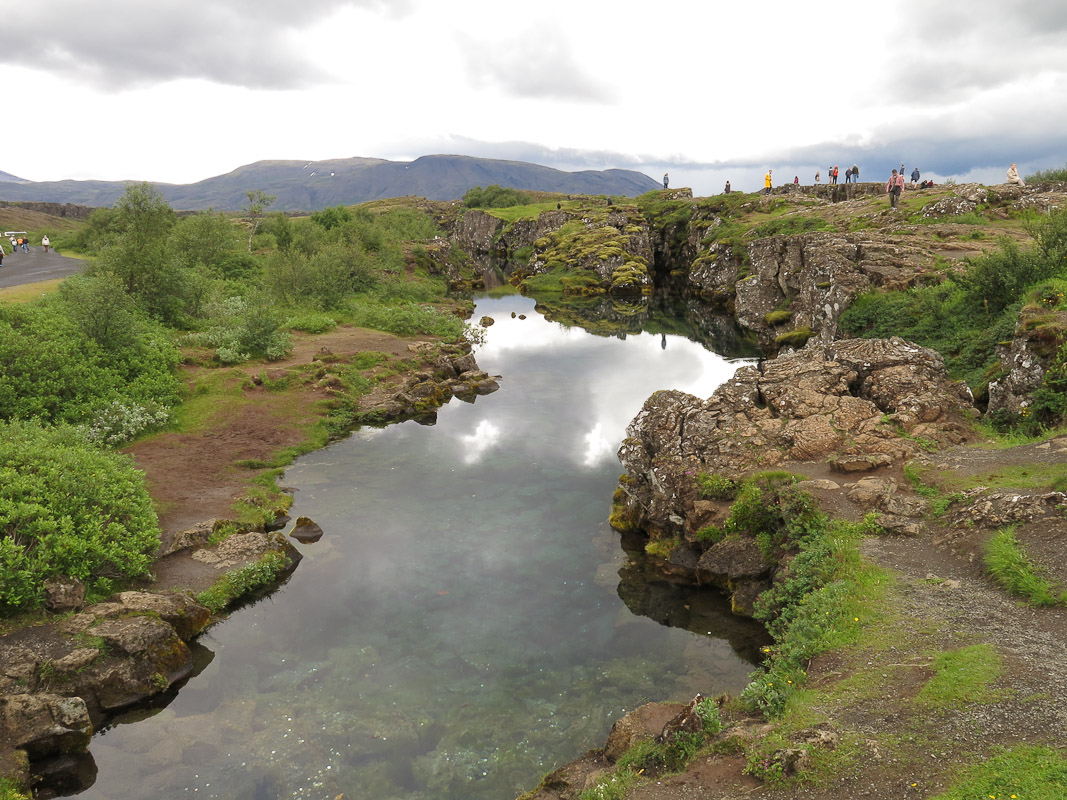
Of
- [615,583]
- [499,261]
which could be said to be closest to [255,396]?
[615,583]

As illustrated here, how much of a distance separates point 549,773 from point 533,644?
19.3 ft

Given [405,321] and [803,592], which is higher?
[405,321]

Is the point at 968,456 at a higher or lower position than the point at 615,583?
higher

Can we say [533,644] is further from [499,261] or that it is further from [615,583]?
[499,261]

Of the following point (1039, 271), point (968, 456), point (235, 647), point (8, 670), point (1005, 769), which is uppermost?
point (1039, 271)

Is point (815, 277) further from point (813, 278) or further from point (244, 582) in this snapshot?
point (244, 582)

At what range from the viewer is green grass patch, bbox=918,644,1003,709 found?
11.4 meters

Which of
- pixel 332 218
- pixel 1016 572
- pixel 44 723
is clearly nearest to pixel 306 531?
pixel 44 723

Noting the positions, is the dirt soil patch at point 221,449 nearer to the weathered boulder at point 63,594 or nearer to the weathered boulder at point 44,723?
the weathered boulder at point 63,594

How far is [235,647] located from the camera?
69.5 feet

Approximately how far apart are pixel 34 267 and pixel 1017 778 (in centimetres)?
8987

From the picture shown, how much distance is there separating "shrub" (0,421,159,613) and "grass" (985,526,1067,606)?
27.8 m

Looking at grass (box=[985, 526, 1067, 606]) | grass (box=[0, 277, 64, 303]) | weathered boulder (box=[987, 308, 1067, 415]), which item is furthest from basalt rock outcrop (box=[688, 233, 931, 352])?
grass (box=[0, 277, 64, 303])

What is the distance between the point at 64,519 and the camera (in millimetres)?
20562
